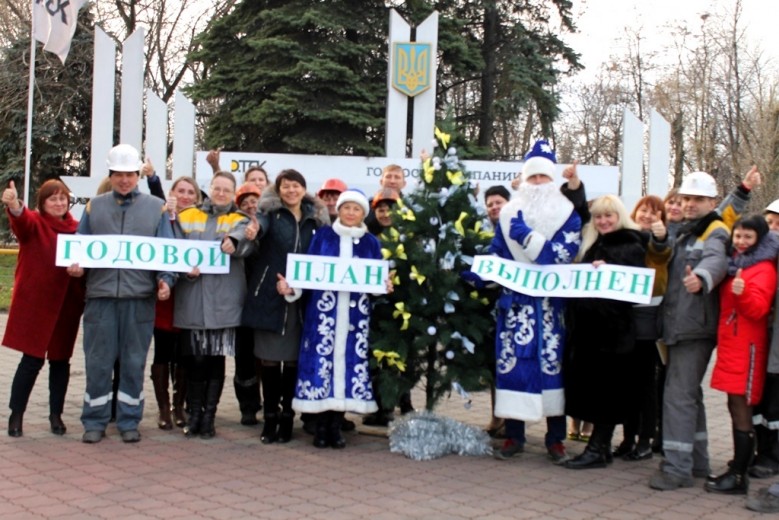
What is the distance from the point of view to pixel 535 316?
6.21 meters

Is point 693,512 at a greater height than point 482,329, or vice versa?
point 482,329

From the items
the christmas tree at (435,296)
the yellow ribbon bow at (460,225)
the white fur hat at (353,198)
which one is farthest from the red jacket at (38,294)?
the yellow ribbon bow at (460,225)

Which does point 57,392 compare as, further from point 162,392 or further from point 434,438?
point 434,438

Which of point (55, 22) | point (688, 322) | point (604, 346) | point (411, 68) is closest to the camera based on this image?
point (688, 322)

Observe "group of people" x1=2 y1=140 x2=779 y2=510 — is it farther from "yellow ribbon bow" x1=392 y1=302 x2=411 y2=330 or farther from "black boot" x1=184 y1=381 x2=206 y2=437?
"yellow ribbon bow" x1=392 y1=302 x2=411 y2=330

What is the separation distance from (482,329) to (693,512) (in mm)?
1974

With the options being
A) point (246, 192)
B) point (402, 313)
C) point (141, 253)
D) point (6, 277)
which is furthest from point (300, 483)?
point (6, 277)

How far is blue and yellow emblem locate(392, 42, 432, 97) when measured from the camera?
13.7 meters

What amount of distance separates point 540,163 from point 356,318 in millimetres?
1807

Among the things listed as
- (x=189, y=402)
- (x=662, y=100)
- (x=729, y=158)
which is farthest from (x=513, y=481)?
(x=662, y=100)

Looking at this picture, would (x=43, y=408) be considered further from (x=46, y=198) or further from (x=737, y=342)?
(x=737, y=342)

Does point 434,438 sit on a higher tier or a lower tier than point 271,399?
lower

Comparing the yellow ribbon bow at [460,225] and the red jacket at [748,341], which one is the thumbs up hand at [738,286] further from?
the yellow ribbon bow at [460,225]

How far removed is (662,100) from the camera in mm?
35219
